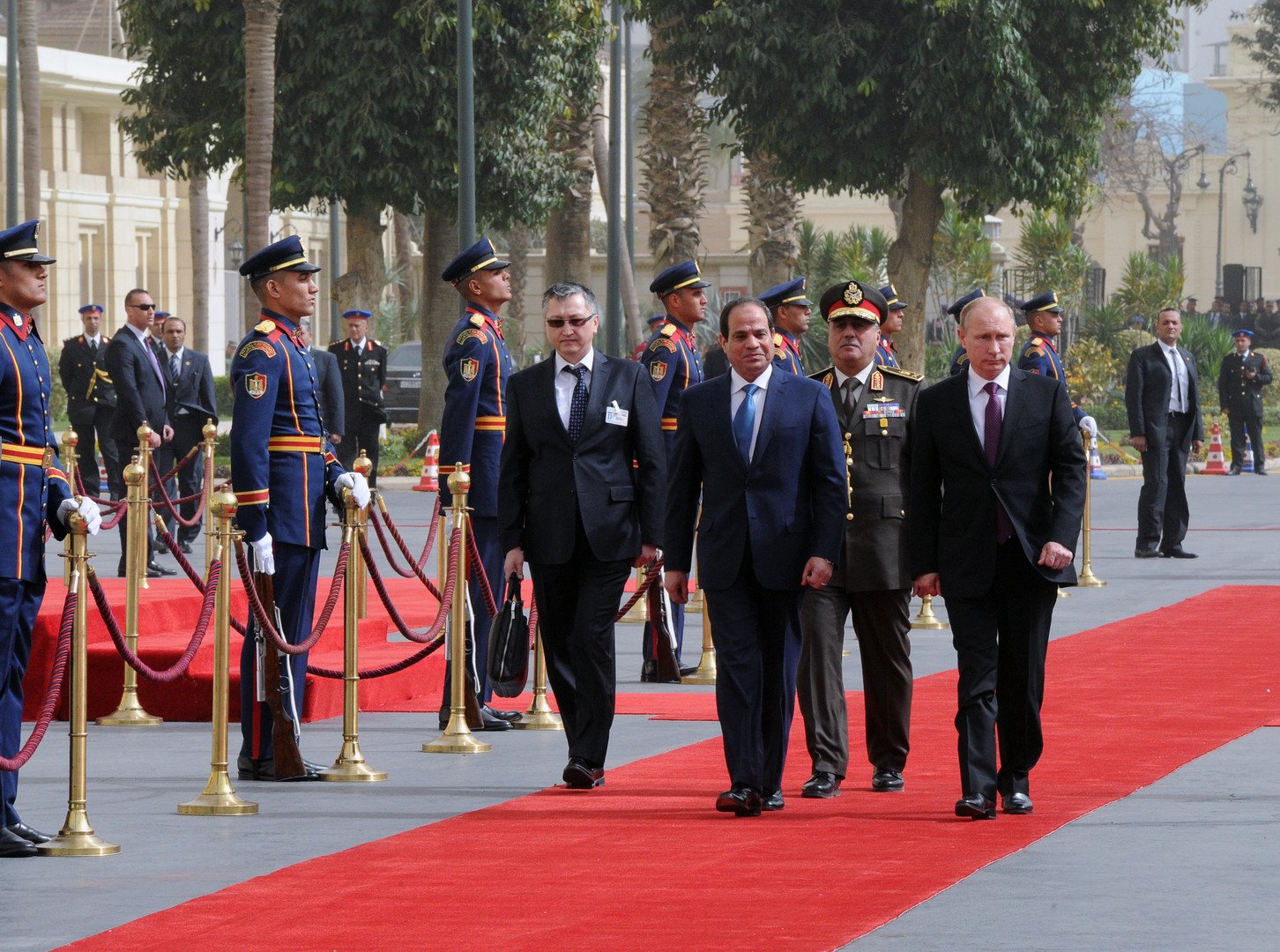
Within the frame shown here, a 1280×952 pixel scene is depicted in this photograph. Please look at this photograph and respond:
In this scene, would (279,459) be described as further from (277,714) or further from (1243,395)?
(1243,395)

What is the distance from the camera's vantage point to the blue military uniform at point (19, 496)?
802 cm

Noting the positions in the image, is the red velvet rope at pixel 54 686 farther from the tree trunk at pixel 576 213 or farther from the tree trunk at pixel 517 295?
the tree trunk at pixel 517 295

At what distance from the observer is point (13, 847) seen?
7961 millimetres

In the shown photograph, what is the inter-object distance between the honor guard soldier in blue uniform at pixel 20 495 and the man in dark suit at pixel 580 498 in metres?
2.05

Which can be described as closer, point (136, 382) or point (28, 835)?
point (28, 835)

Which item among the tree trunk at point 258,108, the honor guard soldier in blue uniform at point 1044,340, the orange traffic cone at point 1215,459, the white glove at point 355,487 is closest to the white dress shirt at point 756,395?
the white glove at point 355,487

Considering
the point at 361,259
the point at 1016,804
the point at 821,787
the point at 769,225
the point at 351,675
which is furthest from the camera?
the point at 769,225

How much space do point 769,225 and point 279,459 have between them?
84.0 feet

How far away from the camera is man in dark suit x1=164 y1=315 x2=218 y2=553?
62.9 ft

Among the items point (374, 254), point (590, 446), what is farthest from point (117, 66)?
point (590, 446)

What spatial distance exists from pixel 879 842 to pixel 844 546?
1.64 m

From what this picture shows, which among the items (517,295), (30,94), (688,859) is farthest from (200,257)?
(688,859)

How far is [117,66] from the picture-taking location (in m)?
60.0

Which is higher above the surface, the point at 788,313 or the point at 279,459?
the point at 788,313
